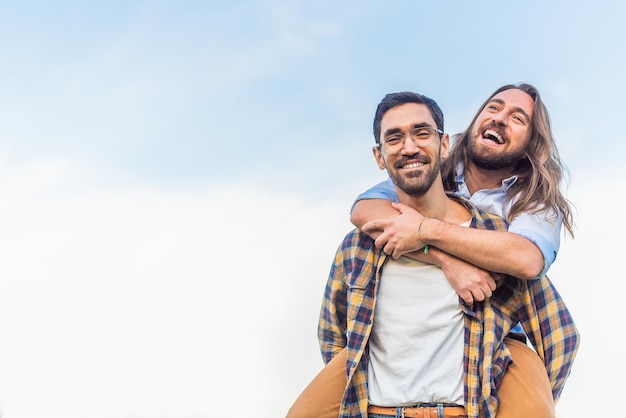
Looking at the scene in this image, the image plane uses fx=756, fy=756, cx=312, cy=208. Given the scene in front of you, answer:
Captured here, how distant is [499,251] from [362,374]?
1036 mm

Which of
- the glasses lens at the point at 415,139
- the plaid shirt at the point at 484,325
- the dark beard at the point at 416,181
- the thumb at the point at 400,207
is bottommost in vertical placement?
the plaid shirt at the point at 484,325

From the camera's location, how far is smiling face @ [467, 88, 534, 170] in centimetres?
539

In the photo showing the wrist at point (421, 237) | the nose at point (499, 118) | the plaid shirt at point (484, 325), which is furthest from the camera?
the nose at point (499, 118)

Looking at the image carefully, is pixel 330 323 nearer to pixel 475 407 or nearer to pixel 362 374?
pixel 362 374

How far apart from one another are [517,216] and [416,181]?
0.73 metres

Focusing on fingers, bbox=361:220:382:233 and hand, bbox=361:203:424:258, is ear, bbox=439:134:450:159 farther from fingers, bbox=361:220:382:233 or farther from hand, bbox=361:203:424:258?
fingers, bbox=361:220:382:233

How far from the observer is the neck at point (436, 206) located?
15.0 feet

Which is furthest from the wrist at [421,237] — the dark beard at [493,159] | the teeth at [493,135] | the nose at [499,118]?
the nose at [499,118]

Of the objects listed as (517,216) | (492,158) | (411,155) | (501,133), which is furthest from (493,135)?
(411,155)

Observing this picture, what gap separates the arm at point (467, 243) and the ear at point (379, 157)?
13.7 inches

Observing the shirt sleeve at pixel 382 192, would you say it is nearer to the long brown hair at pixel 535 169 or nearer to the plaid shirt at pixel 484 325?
the plaid shirt at pixel 484 325

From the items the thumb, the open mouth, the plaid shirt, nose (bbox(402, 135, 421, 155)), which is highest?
nose (bbox(402, 135, 421, 155))

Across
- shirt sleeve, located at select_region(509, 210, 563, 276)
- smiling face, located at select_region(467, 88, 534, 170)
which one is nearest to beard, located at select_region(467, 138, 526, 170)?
smiling face, located at select_region(467, 88, 534, 170)

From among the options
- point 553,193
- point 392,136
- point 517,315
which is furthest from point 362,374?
point 553,193
